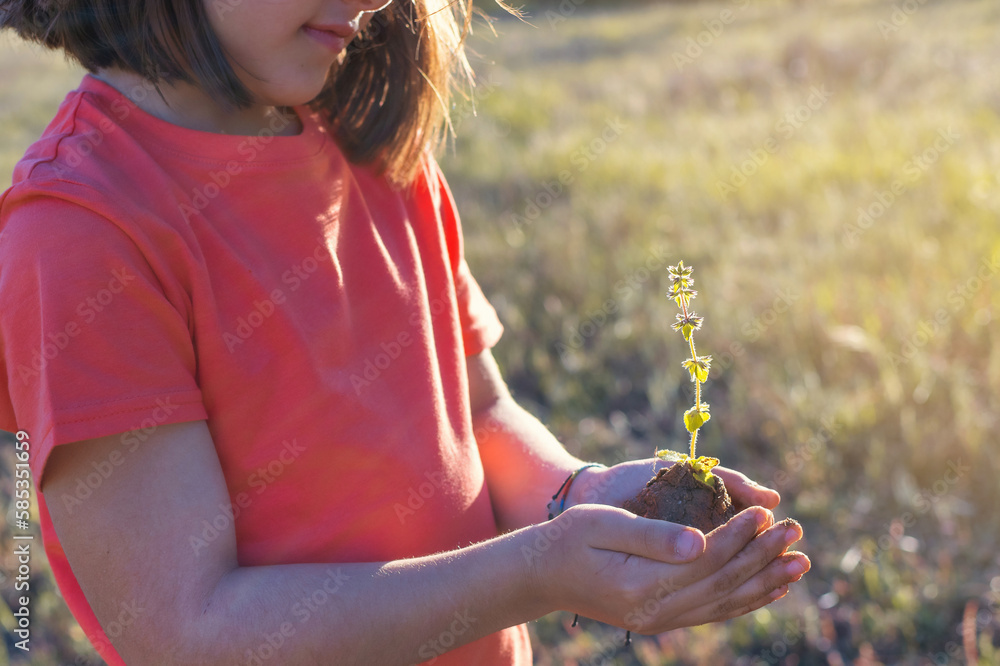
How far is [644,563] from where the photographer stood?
4.11 ft

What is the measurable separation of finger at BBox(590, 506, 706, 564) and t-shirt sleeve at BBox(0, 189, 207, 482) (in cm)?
61

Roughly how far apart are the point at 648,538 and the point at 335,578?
447mm

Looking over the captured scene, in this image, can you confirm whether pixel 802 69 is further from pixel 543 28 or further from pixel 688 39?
pixel 543 28

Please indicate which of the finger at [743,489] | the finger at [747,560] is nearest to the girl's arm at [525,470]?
the finger at [743,489]

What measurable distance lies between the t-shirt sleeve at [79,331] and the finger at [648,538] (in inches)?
23.9

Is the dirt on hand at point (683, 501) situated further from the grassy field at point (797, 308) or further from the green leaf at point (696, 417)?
the grassy field at point (797, 308)

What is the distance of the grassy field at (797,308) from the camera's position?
304 centimetres

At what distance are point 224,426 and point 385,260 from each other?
0.44 metres

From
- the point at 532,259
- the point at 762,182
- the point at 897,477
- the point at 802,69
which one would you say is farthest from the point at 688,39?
the point at 897,477

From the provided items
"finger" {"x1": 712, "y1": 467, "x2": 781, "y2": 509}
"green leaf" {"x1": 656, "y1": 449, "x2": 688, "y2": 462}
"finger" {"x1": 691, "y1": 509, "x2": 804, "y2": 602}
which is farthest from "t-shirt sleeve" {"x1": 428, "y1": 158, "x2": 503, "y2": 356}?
"finger" {"x1": 691, "y1": 509, "x2": 804, "y2": 602}

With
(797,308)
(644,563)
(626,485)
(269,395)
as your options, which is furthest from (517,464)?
(797,308)

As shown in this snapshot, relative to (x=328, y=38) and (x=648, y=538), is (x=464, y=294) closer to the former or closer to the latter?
(x=328, y=38)

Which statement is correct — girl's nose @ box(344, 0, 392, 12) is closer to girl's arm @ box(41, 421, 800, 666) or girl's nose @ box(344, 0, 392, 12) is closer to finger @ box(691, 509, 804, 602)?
girl's arm @ box(41, 421, 800, 666)

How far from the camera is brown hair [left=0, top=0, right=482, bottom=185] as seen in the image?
1316mm
